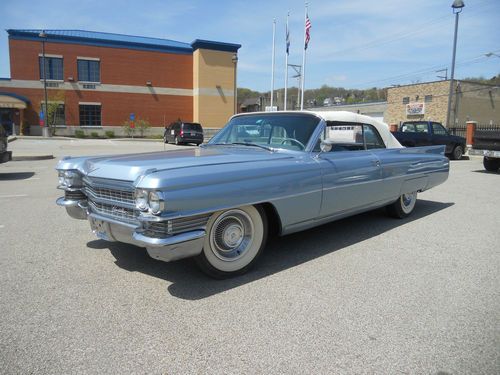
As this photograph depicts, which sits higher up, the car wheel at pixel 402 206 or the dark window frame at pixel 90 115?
the dark window frame at pixel 90 115

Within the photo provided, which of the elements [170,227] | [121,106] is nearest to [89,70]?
[121,106]

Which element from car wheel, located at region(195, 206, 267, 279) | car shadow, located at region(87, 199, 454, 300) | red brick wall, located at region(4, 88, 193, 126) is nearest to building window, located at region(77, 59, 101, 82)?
red brick wall, located at region(4, 88, 193, 126)

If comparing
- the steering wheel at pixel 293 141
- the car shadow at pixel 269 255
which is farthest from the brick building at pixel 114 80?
the steering wheel at pixel 293 141

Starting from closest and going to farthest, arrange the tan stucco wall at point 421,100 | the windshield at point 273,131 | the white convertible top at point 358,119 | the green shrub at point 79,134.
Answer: the windshield at point 273,131 < the white convertible top at point 358,119 < the green shrub at point 79,134 < the tan stucco wall at point 421,100

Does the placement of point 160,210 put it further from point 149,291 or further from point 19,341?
point 19,341

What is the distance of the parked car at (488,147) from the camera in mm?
12096

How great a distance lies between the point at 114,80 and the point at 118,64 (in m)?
1.58

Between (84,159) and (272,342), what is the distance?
9.29ft

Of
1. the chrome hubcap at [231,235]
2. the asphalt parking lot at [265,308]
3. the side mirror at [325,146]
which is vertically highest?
the side mirror at [325,146]

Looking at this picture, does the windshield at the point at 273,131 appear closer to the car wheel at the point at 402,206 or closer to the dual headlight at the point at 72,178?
the dual headlight at the point at 72,178

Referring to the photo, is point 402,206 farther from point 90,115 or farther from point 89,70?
point 89,70

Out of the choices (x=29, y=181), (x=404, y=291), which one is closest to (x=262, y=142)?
(x=404, y=291)

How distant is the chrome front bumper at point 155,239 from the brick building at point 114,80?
32.4 m

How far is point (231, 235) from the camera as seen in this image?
3.48 metres
